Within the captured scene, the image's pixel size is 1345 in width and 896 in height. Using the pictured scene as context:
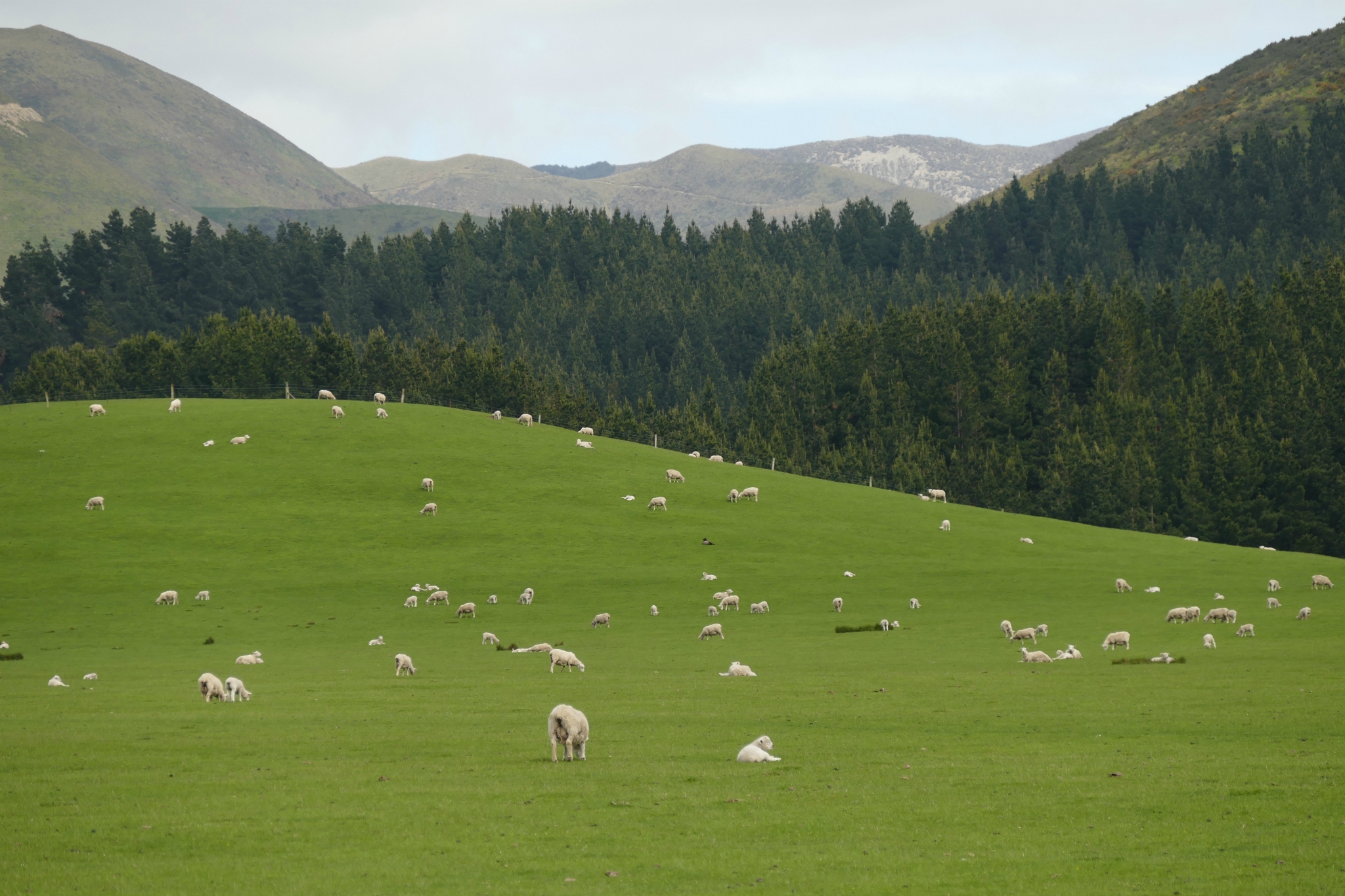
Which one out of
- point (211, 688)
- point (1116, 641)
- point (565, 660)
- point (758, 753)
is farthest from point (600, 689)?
point (1116, 641)

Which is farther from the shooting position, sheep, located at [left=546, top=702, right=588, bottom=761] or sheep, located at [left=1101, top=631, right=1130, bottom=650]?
sheep, located at [left=1101, top=631, right=1130, bottom=650]

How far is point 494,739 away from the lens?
Answer: 970 inches

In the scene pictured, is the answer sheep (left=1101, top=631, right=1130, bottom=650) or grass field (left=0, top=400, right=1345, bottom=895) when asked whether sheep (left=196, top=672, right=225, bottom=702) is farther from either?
sheep (left=1101, top=631, right=1130, bottom=650)

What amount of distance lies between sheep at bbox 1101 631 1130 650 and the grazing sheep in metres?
25.8

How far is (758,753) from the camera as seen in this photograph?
21875 mm

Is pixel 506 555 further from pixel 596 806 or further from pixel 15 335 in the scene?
pixel 15 335

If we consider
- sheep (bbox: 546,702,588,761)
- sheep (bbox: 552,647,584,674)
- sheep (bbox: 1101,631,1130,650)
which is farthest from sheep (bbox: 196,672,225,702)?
sheep (bbox: 1101,631,1130,650)

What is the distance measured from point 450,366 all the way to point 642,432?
26.8 metres

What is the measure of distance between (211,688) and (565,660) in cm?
1181

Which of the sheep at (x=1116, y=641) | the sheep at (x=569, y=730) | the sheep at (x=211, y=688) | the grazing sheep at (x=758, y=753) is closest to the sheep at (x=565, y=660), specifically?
the sheep at (x=211, y=688)

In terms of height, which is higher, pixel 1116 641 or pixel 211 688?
pixel 211 688

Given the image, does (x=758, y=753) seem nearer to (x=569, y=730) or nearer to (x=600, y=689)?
(x=569, y=730)

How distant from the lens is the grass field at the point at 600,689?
1560 cm

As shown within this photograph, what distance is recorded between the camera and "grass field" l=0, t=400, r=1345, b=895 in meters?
15.6
